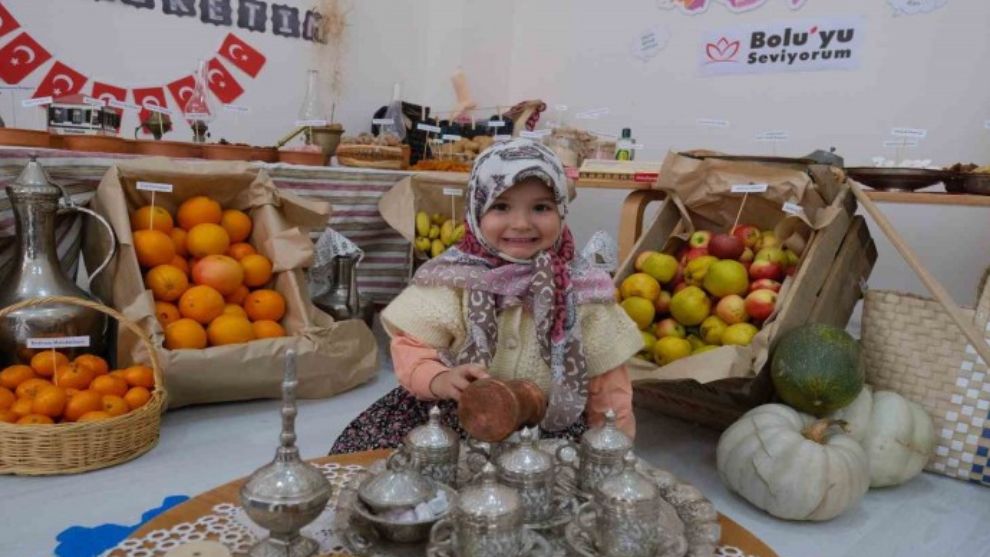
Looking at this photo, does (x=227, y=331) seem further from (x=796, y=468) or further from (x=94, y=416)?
(x=796, y=468)

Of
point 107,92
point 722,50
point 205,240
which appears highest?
point 722,50

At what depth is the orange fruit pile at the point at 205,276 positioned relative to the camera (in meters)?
2.04

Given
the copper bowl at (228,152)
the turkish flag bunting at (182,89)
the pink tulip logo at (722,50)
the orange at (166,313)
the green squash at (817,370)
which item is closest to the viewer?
the green squash at (817,370)

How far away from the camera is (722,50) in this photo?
142 inches

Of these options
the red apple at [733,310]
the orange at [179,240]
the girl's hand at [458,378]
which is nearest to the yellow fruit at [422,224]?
the orange at [179,240]

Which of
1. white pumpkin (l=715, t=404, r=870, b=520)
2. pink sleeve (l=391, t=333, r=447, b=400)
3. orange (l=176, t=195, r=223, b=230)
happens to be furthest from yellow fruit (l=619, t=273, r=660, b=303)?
orange (l=176, t=195, r=223, b=230)

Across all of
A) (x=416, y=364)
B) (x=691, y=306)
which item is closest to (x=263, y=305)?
(x=416, y=364)

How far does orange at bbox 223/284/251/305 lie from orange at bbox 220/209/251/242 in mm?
174

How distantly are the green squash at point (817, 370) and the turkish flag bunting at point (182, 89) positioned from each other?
9.30 ft

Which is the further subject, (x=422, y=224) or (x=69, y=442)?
(x=422, y=224)

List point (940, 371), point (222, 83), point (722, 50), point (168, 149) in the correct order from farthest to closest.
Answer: point (722, 50) < point (222, 83) < point (168, 149) < point (940, 371)

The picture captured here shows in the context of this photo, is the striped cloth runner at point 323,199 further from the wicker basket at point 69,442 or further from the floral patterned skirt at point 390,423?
the floral patterned skirt at point 390,423

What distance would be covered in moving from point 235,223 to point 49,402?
0.81 m

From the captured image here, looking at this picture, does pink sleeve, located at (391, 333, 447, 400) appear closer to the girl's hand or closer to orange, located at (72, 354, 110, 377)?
the girl's hand
